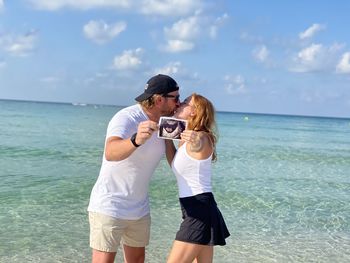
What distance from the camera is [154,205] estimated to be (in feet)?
32.5

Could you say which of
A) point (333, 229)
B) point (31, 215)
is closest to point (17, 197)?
point (31, 215)

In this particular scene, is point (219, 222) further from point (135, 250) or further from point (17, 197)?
point (17, 197)

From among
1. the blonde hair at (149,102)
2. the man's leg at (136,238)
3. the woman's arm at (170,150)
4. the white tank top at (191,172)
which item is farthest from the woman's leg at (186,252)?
the blonde hair at (149,102)

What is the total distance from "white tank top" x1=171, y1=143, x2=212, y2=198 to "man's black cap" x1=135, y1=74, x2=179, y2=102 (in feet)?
1.45

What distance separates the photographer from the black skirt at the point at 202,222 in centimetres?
360

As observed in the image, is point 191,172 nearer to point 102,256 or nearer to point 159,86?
point 159,86

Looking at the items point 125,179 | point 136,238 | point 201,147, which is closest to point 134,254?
point 136,238

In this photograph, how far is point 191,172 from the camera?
11.7ft

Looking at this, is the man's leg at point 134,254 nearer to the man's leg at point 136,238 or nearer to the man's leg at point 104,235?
the man's leg at point 136,238

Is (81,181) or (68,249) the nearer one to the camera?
(68,249)

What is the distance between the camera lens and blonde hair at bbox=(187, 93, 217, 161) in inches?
138

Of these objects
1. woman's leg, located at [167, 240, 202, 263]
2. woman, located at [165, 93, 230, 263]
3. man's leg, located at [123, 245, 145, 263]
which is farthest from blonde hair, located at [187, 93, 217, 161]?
man's leg, located at [123, 245, 145, 263]

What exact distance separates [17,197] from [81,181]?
257 centimetres

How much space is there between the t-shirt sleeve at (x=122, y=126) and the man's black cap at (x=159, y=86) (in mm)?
216
